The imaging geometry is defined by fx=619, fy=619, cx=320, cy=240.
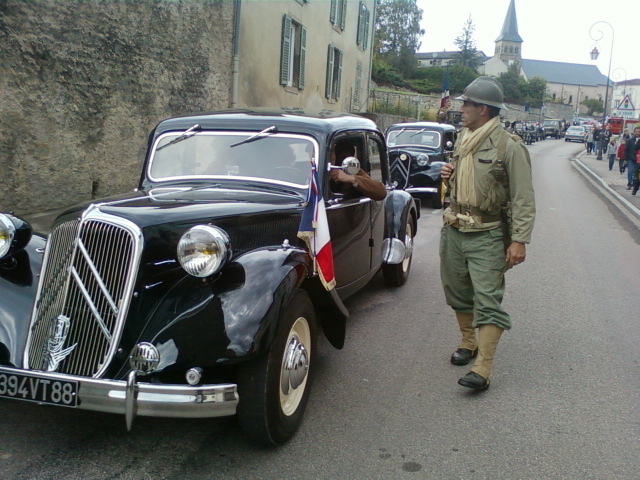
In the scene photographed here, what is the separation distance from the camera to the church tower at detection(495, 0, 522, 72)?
11644 centimetres

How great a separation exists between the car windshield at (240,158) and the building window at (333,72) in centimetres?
1959

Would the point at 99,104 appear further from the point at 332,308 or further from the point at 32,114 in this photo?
the point at 332,308

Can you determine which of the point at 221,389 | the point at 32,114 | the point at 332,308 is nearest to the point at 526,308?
the point at 332,308

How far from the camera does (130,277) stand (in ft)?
9.46

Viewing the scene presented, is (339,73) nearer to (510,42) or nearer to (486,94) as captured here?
(486,94)

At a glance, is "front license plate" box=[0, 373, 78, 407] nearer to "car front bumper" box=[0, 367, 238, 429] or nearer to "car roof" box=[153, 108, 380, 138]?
"car front bumper" box=[0, 367, 238, 429]

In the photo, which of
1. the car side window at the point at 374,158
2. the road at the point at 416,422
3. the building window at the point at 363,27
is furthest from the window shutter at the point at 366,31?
the road at the point at 416,422

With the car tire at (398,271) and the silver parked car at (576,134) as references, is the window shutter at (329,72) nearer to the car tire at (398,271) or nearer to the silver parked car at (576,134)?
the car tire at (398,271)

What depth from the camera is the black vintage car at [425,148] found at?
12.8 m

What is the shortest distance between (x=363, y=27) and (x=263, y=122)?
25382mm

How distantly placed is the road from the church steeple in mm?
120116

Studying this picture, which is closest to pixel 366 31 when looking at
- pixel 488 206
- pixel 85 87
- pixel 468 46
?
pixel 85 87

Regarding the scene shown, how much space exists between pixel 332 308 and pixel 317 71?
19214 mm

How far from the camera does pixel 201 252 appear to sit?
2.92 m
